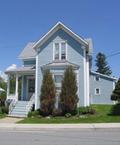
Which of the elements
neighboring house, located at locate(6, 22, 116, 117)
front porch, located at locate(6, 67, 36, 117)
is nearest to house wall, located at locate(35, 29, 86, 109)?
neighboring house, located at locate(6, 22, 116, 117)

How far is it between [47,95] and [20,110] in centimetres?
410

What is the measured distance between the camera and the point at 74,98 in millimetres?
26891

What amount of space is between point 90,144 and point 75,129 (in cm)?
709

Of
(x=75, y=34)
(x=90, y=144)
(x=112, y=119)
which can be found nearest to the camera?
(x=90, y=144)

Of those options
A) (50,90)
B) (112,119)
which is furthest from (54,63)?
(112,119)

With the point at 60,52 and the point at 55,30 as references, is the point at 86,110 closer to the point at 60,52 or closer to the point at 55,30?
the point at 60,52

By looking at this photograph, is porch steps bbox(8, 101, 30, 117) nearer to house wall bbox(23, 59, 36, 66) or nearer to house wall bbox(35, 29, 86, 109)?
house wall bbox(35, 29, 86, 109)

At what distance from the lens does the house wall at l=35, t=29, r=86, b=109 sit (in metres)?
28.7

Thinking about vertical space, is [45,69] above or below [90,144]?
above

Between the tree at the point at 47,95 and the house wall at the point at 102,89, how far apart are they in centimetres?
1366

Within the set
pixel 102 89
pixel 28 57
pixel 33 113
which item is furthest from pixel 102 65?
pixel 33 113

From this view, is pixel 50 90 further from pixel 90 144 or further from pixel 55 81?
pixel 90 144

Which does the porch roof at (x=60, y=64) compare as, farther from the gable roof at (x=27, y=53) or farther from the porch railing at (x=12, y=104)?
the gable roof at (x=27, y=53)

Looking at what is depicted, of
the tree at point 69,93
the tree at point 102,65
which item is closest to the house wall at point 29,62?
the tree at point 69,93
